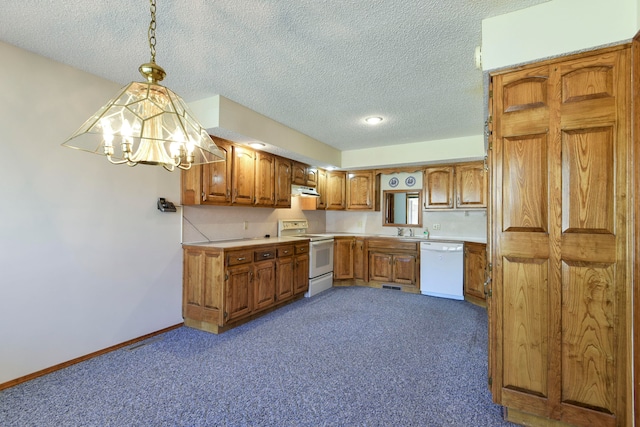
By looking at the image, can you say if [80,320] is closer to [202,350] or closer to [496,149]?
[202,350]

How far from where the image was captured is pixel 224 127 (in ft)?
10.0

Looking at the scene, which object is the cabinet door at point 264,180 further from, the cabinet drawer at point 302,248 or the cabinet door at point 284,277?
the cabinet door at point 284,277

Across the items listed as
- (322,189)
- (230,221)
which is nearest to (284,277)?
(230,221)

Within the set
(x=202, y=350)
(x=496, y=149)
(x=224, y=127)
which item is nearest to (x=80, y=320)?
(x=202, y=350)

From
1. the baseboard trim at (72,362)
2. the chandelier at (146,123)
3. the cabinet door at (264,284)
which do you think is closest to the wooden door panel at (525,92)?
the chandelier at (146,123)

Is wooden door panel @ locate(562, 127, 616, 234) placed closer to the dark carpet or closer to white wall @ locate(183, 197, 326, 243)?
the dark carpet

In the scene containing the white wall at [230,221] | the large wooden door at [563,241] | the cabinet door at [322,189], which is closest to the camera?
the large wooden door at [563,241]

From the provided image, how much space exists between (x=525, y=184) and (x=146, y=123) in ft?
6.70

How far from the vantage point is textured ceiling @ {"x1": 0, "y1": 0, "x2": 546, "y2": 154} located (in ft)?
5.74

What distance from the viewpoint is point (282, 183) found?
4.47 meters

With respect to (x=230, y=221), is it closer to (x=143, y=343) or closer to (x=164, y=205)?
(x=164, y=205)

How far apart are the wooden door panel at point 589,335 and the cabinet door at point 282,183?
3.41 metres

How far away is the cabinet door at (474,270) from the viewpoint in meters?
4.12

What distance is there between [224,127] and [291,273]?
2104mm
